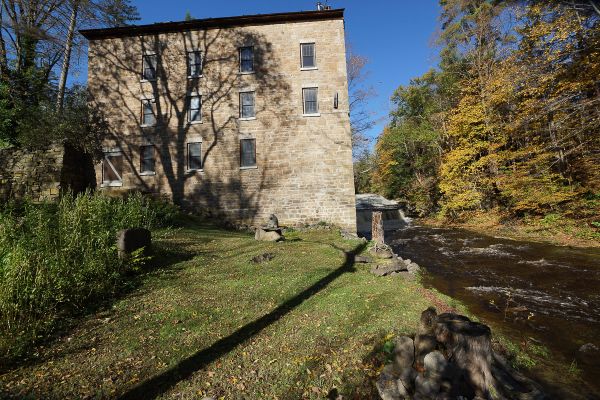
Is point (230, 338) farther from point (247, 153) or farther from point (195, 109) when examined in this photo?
point (195, 109)

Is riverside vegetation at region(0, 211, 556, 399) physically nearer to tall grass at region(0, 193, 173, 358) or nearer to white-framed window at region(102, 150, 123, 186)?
tall grass at region(0, 193, 173, 358)

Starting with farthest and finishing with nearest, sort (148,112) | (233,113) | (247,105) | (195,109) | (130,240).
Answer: (148,112), (195,109), (247,105), (233,113), (130,240)

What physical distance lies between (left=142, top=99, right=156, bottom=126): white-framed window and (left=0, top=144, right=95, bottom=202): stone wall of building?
741 centimetres

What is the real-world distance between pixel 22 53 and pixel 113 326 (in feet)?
66.4

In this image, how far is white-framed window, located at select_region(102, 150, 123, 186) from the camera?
65.9ft

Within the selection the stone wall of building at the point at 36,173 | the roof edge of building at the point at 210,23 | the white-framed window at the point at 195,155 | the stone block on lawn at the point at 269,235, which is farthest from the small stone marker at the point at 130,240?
the roof edge of building at the point at 210,23

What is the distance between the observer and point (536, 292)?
8.09m

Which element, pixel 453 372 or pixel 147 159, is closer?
pixel 453 372

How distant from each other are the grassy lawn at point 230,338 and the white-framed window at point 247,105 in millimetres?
13434

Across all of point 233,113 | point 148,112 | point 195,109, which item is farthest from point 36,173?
point 233,113

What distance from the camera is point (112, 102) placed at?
66.5 feet

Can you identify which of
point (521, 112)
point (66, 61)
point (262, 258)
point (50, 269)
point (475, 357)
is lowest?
point (262, 258)

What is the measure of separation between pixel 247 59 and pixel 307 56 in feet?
12.9

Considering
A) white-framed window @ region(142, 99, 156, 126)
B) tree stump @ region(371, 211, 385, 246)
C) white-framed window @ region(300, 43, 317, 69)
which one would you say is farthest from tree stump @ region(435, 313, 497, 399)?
white-framed window @ region(142, 99, 156, 126)
